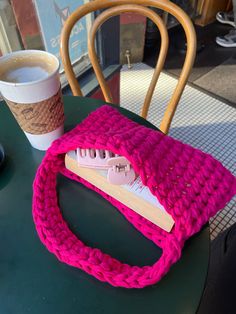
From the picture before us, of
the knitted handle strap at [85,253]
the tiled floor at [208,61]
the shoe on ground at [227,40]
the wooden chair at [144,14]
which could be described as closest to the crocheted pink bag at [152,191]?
the knitted handle strap at [85,253]

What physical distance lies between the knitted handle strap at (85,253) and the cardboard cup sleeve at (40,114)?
0.11 metres

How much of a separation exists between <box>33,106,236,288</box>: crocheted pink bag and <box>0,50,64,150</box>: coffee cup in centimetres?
5

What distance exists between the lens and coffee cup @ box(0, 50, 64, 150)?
0.41 m

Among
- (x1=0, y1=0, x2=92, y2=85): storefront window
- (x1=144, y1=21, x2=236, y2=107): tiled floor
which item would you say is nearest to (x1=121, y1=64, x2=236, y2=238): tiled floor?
(x1=144, y1=21, x2=236, y2=107): tiled floor

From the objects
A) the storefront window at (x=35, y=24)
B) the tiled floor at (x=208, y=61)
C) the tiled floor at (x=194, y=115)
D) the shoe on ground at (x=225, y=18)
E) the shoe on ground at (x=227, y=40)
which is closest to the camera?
the storefront window at (x=35, y=24)

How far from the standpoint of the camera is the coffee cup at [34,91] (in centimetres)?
41

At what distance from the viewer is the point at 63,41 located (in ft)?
2.21

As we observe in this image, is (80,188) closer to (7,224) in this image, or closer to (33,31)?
(7,224)

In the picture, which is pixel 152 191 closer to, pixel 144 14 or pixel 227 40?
pixel 144 14

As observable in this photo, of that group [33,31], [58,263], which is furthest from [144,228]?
[33,31]

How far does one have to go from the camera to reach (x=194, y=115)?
1.46m

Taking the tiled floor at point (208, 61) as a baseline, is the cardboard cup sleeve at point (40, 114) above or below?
above

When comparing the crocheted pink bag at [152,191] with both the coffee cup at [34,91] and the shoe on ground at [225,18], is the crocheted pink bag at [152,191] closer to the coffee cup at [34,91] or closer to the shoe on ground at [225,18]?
the coffee cup at [34,91]

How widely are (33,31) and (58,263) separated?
0.92m
